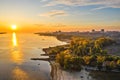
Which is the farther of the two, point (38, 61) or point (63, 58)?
point (38, 61)

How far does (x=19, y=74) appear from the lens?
71875mm

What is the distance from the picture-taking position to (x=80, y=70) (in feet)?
242

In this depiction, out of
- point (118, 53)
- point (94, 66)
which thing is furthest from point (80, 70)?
point (118, 53)

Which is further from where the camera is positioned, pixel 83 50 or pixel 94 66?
pixel 83 50

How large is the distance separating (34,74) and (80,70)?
15608 millimetres

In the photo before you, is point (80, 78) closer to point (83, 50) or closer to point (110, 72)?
point (110, 72)

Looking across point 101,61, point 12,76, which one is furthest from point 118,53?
point 12,76

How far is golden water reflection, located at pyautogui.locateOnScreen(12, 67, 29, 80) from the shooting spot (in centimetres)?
6651

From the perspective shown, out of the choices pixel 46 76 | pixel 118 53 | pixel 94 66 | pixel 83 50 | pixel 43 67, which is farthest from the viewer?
pixel 118 53

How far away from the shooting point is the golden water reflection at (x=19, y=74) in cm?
6651

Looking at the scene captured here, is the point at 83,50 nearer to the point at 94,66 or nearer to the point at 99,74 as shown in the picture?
the point at 94,66

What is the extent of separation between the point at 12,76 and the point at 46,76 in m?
10.8

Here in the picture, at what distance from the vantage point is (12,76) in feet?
224

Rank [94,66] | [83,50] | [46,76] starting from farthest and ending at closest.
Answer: [83,50] < [94,66] < [46,76]
